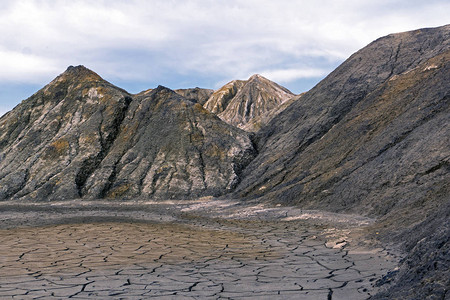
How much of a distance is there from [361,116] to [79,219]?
13.9 metres

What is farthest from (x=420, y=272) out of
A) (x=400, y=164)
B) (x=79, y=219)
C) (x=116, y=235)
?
(x=79, y=219)

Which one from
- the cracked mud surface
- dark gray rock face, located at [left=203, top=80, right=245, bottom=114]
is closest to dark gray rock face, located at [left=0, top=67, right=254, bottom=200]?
the cracked mud surface

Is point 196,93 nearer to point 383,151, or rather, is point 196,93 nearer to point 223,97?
point 223,97

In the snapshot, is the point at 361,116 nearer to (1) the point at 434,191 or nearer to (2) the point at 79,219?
(1) the point at 434,191

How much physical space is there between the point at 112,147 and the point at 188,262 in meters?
23.1

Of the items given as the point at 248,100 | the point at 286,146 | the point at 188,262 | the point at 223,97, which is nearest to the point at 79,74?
the point at 286,146

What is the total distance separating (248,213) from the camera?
15.3 m

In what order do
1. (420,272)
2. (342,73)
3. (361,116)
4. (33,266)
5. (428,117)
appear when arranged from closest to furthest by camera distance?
(420,272), (33,266), (428,117), (361,116), (342,73)

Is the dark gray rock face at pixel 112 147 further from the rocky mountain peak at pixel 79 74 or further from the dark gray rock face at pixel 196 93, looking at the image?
the dark gray rock face at pixel 196 93

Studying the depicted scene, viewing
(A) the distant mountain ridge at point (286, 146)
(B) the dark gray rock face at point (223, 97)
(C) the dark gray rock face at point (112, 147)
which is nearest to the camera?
(A) the distant mountain ridge at point (286, 146)

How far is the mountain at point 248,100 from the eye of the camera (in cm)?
6200

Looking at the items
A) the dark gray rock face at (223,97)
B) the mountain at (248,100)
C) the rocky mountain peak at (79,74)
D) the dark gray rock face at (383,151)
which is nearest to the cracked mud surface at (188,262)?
the dark gray rock face at (383,151)

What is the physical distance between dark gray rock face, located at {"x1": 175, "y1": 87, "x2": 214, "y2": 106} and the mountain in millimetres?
5514

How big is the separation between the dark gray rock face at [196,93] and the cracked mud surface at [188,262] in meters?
66.1
